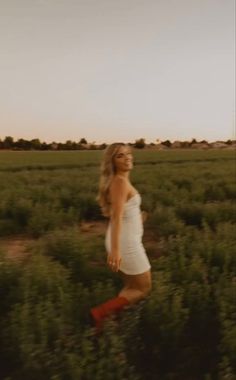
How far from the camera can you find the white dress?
4.39 metres

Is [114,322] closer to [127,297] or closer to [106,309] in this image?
[106,309]

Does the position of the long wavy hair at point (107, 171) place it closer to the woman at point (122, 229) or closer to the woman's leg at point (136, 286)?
the woman at point (122, 229)

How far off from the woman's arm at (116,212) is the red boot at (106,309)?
32 cm

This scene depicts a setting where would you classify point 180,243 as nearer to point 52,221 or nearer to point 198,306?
point 198,306

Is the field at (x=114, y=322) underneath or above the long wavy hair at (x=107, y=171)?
underneath

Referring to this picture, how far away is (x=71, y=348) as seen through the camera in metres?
3.89

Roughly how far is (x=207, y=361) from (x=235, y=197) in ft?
34.0

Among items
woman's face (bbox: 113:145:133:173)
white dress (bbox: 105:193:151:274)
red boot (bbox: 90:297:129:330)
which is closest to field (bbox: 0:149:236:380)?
red boot (bbox: 90:297:129:330)

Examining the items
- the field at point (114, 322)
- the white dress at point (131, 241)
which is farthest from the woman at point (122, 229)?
the field at point (114, 322)

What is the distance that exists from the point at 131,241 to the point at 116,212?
1.24 ft

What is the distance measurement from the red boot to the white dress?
0.92ft

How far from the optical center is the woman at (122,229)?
4203 millimetres

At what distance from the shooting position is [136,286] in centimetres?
456

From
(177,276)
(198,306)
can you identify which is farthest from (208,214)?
(198,306)
